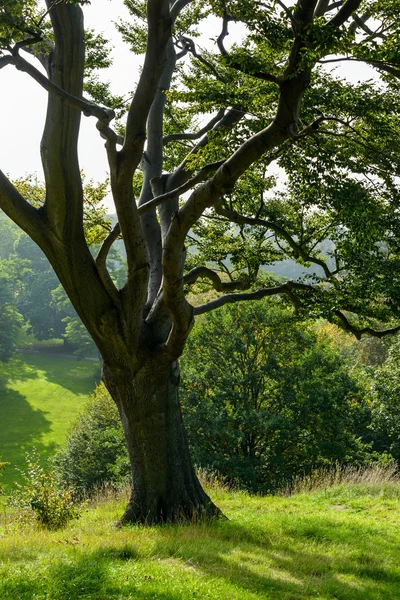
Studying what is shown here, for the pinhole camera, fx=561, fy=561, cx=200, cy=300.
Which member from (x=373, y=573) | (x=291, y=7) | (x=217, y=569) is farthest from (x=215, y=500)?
(x=291, y=7)

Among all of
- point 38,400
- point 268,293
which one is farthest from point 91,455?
point 38,400

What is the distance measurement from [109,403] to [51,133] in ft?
68.7

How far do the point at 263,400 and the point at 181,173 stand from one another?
12.8m

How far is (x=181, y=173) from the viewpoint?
10.0 meters

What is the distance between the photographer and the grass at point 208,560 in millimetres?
5039

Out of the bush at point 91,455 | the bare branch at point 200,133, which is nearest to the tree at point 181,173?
the bare branch at point 200,133

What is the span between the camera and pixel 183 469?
9.28 meters

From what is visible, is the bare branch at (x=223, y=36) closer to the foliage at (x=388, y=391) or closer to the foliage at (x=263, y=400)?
the foliage at (x=263, y=400)

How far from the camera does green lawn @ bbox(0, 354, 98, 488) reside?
3991 cm

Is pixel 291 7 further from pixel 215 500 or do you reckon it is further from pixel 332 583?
pixel 215 500

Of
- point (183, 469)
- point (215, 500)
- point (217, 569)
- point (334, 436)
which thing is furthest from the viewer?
point (334, 436)

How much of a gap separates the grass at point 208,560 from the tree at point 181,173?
1.35 m

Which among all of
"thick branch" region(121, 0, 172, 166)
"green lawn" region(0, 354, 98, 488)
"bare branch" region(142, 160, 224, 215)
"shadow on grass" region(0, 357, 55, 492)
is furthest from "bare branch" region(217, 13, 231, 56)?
"green lawn" region(0, 354, 98, 488)

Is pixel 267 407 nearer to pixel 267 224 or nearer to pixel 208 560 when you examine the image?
pixel 267 224
